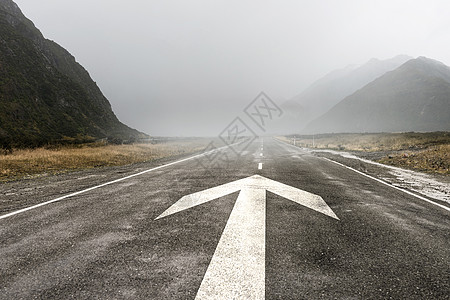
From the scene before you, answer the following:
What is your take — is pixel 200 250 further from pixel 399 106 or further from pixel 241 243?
pixel 399 106

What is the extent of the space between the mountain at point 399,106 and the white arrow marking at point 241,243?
377 feet

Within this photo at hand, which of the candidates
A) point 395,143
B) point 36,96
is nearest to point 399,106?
point 395,143

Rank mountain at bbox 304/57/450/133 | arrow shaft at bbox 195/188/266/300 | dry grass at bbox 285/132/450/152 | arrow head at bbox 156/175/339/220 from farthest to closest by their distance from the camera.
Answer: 1. mountain at bbox 304/57/450/133
2. dry grass at bbox 285/132/450/152
3. arrow head at bbox 156/175/339/220
4. arrow shaft at bbox 195/188/266/300

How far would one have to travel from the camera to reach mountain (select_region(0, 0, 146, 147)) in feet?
131

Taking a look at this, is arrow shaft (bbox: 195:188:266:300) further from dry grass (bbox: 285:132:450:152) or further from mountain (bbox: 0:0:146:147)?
mountain (bbox: 0:0:146:147)

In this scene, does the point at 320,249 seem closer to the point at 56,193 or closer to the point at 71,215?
the point at 71,215

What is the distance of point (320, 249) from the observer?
2.28m

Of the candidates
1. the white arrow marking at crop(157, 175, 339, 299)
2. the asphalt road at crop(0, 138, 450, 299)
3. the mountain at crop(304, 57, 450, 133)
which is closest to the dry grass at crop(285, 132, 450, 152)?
the white arrow marking at crop(157, 175, 339, 299)

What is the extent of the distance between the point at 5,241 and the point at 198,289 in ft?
8.00

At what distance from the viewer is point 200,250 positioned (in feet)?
7.20

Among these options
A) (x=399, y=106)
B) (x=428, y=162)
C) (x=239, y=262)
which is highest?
(x=399, y=106)

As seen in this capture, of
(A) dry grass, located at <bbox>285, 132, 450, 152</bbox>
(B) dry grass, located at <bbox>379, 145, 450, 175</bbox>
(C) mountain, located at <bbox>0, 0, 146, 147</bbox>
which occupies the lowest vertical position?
(B) dry grass, located at <bbox>379, 145, 450, 175</bbox>

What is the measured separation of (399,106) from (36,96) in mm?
143314

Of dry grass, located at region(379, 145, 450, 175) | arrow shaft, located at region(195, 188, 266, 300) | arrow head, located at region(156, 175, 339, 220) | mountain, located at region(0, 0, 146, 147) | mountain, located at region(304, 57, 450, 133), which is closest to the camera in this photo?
arrow shaft, located at region(195, 188, 266, 300)
